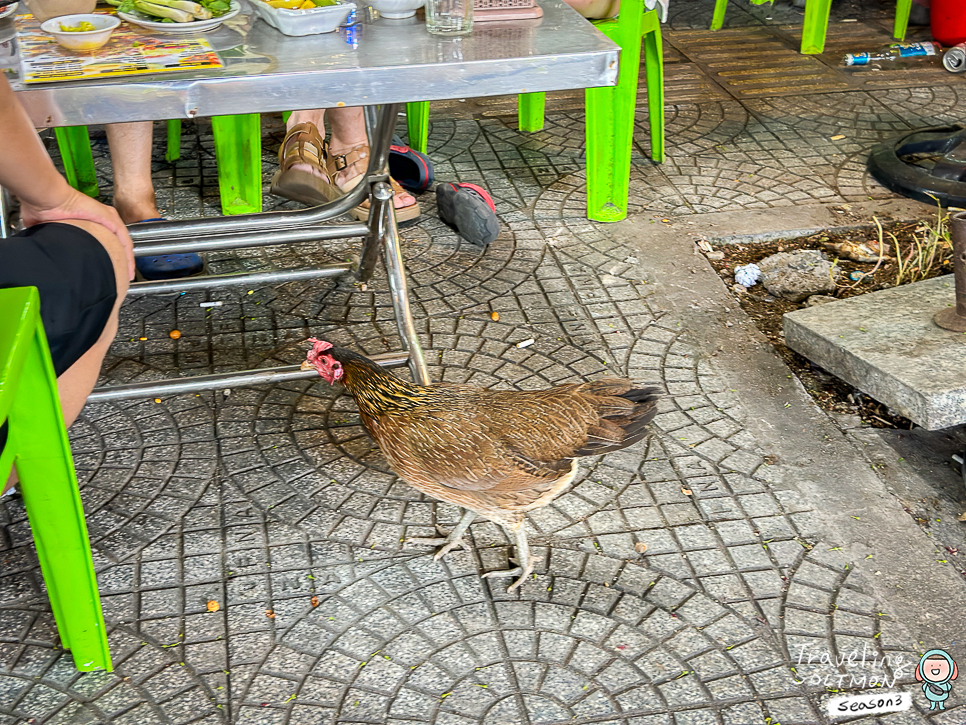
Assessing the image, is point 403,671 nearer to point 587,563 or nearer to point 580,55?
point 587,563

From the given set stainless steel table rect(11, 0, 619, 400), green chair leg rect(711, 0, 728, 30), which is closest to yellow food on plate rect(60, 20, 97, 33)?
stainless steel table rect(11, 0, 619, 400)

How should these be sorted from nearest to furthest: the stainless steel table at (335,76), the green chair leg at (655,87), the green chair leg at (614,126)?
the stainless steel table at (335,76)
the green chair leg at (614,126)
the green chair leg at (655,87)

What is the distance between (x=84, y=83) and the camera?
87.5 inches

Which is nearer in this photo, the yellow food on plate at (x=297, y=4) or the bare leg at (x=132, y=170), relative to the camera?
the yellow food on plate at (x=297, y=4)

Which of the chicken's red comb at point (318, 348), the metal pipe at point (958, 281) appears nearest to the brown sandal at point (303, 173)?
the chicken's red comb at point (318, 348)

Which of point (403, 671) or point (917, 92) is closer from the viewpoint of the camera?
point (403, 671)

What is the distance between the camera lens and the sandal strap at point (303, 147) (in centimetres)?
435

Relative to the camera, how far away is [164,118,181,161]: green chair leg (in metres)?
5.09

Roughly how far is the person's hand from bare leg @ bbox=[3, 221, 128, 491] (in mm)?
32

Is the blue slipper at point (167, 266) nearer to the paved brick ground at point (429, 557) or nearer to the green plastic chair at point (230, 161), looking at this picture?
the paved brick ground at point (429, 557)

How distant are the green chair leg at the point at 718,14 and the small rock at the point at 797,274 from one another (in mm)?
3642

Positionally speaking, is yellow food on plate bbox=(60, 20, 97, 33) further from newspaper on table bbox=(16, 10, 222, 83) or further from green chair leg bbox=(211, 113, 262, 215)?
green chair leg bbox=(211, 113, 262, 215)

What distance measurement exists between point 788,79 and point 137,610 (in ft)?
18.2

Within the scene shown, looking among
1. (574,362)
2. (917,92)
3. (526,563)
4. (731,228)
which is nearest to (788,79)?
(917,92)
